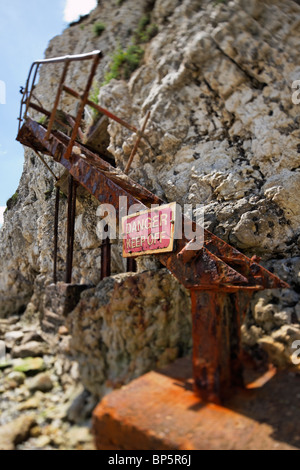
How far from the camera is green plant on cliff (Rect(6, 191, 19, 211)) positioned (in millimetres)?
11587

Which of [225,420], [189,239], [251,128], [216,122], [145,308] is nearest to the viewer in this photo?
[225,420]

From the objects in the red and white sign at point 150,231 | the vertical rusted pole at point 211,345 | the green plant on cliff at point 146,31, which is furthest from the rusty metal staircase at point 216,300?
the green plant on cliff at point 146,31

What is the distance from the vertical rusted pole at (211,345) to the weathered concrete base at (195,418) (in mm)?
125

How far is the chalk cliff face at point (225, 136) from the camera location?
433 cm

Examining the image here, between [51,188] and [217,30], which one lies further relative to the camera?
[51,188]

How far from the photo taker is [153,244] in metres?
3.53

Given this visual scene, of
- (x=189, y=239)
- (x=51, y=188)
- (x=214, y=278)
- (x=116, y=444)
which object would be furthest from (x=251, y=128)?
(x=51, y=188)

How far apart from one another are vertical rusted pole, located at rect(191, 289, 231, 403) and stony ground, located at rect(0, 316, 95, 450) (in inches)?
49.2

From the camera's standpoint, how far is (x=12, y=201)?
11.7 meters

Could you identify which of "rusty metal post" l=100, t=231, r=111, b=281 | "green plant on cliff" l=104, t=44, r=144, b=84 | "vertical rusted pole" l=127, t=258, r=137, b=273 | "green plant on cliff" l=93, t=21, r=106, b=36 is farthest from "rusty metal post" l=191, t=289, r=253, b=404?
"green plant on cliff" l=93, t=21, r=106, b=36

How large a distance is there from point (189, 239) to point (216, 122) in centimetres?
370

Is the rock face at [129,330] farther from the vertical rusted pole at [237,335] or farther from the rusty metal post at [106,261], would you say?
the rusty metal post at [106,261]

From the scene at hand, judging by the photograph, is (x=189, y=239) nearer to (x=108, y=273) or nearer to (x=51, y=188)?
(x=108, y=273)

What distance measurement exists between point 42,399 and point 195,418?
2.56 m
